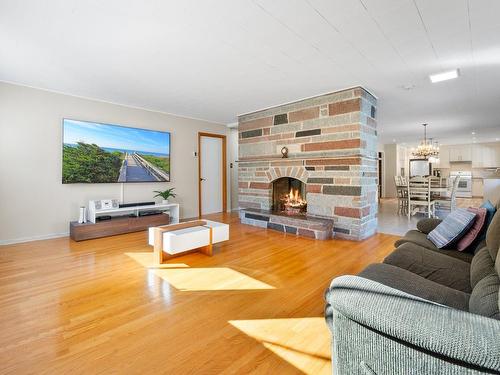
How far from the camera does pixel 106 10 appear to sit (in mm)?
2117

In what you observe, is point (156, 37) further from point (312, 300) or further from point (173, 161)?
point (173, 161)

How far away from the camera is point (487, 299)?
979 millimetres

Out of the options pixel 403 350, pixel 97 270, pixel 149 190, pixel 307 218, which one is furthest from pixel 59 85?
pixel 403 350

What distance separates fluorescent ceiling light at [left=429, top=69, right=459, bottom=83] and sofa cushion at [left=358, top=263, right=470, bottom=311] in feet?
10.3

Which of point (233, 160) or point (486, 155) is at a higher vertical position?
point (486, 155)

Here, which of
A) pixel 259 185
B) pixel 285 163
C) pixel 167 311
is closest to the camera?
pixel 167 311

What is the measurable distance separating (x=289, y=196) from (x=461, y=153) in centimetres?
953

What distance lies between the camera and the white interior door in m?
6.34

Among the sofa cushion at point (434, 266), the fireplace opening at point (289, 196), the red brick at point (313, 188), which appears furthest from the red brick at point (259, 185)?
the sofa cushion at point (434, 266)

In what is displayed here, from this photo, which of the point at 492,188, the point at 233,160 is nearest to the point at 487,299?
the point at 233,160

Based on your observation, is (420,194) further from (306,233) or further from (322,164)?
(306,233)

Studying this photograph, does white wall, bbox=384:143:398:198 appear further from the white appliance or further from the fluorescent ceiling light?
the fluorescent ceiling light

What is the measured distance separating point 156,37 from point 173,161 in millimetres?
3361

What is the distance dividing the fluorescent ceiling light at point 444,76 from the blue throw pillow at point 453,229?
2.09 meters
